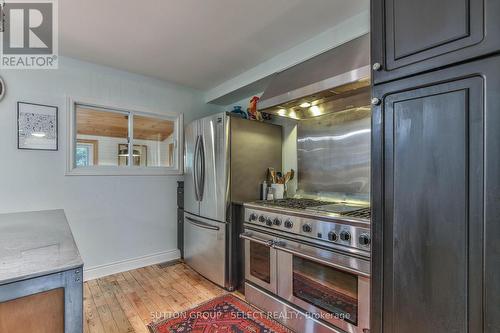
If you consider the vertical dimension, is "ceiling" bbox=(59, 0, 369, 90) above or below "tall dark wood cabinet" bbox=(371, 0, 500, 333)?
above

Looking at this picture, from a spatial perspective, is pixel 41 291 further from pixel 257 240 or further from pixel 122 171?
pixel 122 171

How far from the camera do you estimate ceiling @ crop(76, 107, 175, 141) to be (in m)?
2.95

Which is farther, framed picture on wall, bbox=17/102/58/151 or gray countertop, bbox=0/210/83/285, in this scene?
framed picture on wall, bbox=17/102/58/151

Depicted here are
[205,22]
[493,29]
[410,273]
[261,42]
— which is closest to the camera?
[493,29]

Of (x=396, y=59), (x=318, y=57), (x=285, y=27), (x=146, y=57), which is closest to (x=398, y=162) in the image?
(x=396, y=59)

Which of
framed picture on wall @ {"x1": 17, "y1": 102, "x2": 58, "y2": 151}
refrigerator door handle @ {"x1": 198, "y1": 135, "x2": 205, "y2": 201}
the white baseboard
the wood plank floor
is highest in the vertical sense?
framed picture on wall @ {"x1": 17, "y1": 102, "x2": 58, "y2": 151}

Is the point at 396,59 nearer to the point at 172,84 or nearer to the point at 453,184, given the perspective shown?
the point at 453,184

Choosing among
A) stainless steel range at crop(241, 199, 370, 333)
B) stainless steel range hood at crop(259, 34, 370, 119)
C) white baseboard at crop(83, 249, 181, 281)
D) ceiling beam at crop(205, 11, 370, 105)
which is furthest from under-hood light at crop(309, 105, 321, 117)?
white baseboard at crop(83, 249, 181, 281)

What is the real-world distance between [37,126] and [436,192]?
10.8 ft

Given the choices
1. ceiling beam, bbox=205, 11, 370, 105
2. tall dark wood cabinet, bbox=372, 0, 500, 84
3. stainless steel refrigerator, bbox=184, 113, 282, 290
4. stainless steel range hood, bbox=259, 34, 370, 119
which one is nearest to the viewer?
tall dark wood cabinet, bbox=372, 0, 500, 84

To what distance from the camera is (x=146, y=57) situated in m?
2.63

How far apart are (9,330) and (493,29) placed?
204cm

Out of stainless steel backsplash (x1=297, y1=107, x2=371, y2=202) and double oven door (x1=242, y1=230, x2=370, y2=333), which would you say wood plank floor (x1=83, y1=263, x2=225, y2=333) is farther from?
stainless steel backsplash (x1=297, y1=107, x2=371, y2=202)

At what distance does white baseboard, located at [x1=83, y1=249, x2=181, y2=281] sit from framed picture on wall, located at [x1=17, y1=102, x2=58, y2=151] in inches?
55.7
